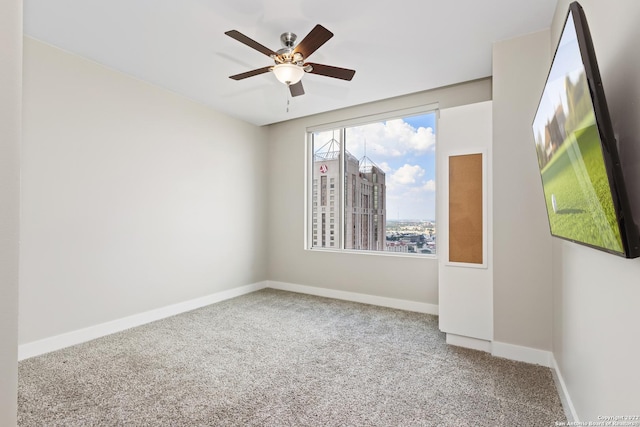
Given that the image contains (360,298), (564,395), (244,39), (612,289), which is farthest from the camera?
(360,298)

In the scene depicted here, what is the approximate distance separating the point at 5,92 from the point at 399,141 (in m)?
4.02

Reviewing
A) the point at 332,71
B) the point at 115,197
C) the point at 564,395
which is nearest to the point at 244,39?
the point at 332,71

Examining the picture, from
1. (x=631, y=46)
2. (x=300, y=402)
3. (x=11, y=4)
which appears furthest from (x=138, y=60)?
(x=631, y=46)

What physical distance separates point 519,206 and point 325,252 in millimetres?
2654

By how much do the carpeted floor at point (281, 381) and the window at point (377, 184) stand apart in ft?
4.33

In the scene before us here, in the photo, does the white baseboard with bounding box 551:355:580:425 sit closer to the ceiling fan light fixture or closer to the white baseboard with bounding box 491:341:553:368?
the white baseboard with bounding box 491:341:553:368

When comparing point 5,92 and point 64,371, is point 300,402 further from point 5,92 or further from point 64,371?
point 5,92

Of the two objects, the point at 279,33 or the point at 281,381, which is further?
the point at 279,33

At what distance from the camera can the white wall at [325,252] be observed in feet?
12.5

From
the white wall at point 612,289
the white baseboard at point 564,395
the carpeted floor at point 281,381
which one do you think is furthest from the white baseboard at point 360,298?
the white wall at point 612,289

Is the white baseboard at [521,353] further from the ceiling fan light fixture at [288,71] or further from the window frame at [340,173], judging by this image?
the ceiling fan light fixture at [288,71]

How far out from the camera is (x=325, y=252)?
464 centimetres

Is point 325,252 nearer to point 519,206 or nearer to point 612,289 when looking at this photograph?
point 519,206

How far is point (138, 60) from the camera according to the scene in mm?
3031
